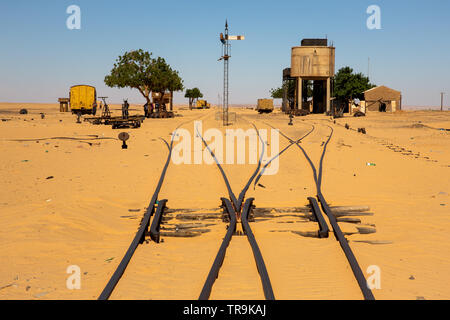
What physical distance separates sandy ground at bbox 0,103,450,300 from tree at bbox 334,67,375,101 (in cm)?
6597

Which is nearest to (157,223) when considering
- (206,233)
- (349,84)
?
(206,233)

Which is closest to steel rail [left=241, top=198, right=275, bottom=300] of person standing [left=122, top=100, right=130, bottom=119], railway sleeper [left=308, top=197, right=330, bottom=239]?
railway sleeper [left=308, top=197, right=330, bottom=239]

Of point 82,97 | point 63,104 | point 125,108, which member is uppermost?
point 63,104

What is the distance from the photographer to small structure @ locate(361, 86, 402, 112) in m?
65.7

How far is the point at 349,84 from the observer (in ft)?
243

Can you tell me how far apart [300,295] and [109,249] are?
3.07 metres

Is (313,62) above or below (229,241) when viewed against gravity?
above

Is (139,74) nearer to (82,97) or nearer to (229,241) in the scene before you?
(82,97)

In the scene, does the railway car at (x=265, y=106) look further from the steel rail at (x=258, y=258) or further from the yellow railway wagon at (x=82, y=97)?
the steel rail at (x=258, y=258)

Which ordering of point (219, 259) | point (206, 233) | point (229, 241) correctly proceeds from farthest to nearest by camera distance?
point (206, 233) → point (229, 241) → point (219, 259)

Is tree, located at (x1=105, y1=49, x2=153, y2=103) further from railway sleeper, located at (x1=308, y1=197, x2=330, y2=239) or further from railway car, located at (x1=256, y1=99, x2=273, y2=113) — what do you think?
railway sleeper, located at (x1=308, y1=197, x2=330, y2=239)

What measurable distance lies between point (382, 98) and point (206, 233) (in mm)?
67583
